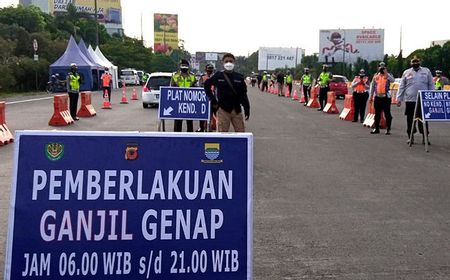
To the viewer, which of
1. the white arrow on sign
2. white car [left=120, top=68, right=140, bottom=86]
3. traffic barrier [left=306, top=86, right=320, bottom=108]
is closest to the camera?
the white arrow on sign

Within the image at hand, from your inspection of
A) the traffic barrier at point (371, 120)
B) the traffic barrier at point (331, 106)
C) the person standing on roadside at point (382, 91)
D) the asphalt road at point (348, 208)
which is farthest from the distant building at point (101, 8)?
the asphalt road at point (348, 208)

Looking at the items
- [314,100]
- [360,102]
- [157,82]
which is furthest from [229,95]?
[314,100]

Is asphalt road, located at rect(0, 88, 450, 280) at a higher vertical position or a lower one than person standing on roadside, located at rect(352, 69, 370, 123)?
lower

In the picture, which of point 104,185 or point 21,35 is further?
point 21,35

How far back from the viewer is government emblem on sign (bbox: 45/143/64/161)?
345 centimetres

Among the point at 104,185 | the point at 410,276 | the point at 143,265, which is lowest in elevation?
the point at 410,276

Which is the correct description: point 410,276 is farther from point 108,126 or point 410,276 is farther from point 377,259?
point 108,126

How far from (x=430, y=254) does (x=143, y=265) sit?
123 inches

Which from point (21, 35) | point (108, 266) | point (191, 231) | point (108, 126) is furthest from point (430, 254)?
point (21, 35)

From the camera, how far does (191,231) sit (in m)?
3.62

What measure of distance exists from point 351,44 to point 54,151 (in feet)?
305

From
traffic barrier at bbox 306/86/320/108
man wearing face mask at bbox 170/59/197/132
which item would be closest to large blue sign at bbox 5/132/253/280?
man wearing face mask at bbox 170/59/197/132

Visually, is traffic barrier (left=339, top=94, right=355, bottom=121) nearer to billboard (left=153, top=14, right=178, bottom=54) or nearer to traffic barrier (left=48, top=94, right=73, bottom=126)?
traffic barrier (left=48, top=94, right=73, bottom=126)

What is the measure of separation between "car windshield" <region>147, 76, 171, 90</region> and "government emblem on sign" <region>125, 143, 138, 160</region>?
74.3 ft
